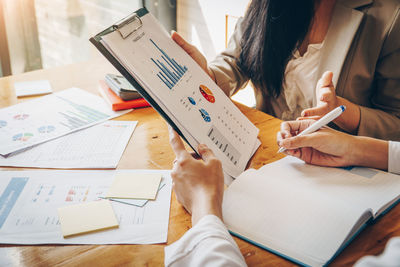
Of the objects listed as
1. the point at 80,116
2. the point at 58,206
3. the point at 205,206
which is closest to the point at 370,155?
the point at 205,206

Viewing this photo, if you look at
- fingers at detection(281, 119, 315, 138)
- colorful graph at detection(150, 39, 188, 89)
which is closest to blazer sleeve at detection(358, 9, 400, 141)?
fingers at detection(281, 119, 315, 138)

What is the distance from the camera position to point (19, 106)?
3.73ft

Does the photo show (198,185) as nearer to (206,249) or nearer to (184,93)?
(206,249)

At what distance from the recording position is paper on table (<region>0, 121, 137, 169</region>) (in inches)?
32.9

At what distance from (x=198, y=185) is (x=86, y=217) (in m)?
0.22

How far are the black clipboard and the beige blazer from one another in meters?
0.47

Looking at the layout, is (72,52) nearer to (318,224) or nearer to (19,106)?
(19,106)

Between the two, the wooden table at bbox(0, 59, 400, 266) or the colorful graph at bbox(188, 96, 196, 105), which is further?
the colorful graph at bbox(188, 96, 196, 105)

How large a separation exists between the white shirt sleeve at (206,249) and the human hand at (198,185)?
44mm

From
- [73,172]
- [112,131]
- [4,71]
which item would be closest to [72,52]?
[4,71]

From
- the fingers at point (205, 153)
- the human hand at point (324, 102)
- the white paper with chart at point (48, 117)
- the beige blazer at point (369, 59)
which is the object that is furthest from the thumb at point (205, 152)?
the beige blazer at point (369, 59)

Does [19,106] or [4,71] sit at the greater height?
[19,106]

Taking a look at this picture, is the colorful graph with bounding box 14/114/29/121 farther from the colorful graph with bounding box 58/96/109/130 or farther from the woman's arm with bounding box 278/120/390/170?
the woman's arm with bounding box 278/120/390/170

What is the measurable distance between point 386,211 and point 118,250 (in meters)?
0.52
